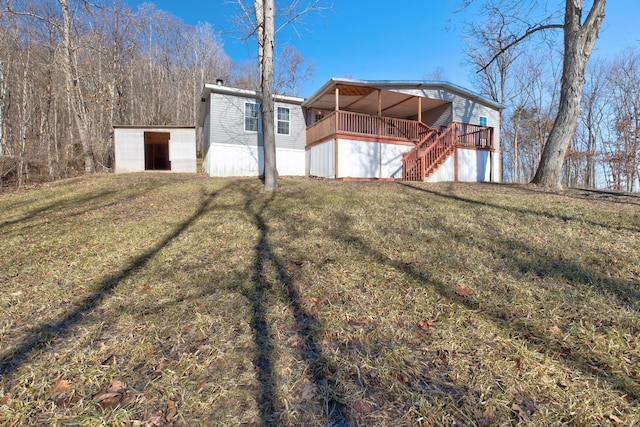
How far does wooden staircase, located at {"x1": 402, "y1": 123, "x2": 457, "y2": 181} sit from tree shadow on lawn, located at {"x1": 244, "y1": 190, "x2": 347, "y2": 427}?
9.42 m

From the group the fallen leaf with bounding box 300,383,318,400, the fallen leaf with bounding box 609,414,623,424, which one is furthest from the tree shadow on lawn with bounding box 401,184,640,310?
the fallen leaf with bounding box 300,383,318,400

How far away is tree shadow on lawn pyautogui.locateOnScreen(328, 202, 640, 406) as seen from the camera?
1.85 meters

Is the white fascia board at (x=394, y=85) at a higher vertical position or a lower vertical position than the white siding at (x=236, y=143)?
higher

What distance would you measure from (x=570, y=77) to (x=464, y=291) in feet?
31.1

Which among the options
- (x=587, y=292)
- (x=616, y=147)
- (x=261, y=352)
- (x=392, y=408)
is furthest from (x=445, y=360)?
(x=616, y=147)

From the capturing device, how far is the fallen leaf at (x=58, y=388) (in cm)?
173

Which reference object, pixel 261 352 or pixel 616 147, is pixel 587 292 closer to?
pixel 261 352

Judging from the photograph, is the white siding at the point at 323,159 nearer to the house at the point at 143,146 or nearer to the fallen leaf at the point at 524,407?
the house at the point at 143,146

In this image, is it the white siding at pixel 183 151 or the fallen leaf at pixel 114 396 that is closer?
the fallen leaf at pixel 114 396

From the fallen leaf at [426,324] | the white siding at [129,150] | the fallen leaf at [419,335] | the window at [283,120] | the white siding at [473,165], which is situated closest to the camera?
the fallen leaf at [419,335]

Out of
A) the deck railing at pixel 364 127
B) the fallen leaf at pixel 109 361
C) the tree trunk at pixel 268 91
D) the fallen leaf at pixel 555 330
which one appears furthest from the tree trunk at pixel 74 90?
the fallen leaf at pixel 555 330

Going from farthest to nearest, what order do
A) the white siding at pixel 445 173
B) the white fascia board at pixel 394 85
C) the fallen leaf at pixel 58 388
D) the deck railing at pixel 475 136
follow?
the deck railing at pixel 475 136
the white siding at pixel 445 173
the white fascia board at pixel 394 85
the fallen leaf at pixel 58 388

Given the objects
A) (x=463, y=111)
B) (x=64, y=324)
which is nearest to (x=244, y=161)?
(x=463, y=111)

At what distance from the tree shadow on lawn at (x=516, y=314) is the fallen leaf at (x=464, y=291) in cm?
5
